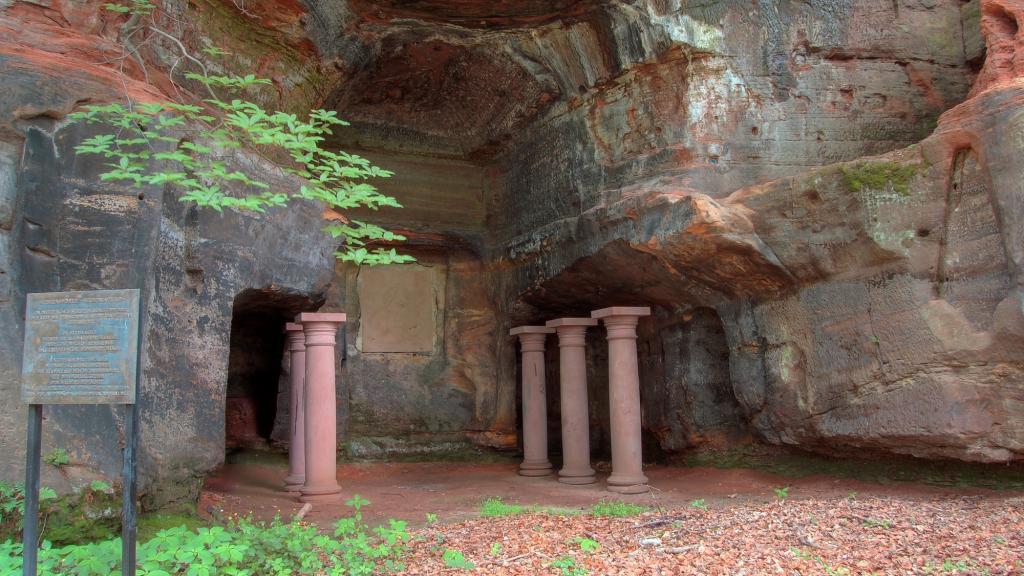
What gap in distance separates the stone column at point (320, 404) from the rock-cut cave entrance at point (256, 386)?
108 inches

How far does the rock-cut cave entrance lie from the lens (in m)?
12.6

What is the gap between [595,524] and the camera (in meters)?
7.06

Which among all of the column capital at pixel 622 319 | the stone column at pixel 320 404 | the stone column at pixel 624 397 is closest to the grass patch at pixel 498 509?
the stone column at pixel 624 397

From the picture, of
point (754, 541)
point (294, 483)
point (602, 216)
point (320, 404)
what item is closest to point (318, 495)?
point (320, 404)

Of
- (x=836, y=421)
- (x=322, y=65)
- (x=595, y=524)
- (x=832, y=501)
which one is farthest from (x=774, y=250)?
(x=322, y=65)

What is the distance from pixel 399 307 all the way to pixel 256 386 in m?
2.77

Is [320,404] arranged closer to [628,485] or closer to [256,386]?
[628,485]

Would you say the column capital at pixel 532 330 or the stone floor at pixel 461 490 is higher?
the column capital at pixel 532 330

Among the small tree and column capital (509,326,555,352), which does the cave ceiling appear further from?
column capital (509,326,555,352)

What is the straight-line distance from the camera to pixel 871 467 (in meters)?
8.99

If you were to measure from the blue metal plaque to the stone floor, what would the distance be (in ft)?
13.0

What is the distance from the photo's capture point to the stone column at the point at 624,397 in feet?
31.8

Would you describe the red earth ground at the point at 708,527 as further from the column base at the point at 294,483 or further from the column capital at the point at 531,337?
the column capital at the point at 531,337

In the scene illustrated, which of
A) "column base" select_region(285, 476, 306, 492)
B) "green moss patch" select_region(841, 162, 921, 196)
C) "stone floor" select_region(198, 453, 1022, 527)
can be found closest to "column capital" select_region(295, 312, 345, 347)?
"stone floor" select_region(198, 453, 1022, 527)
